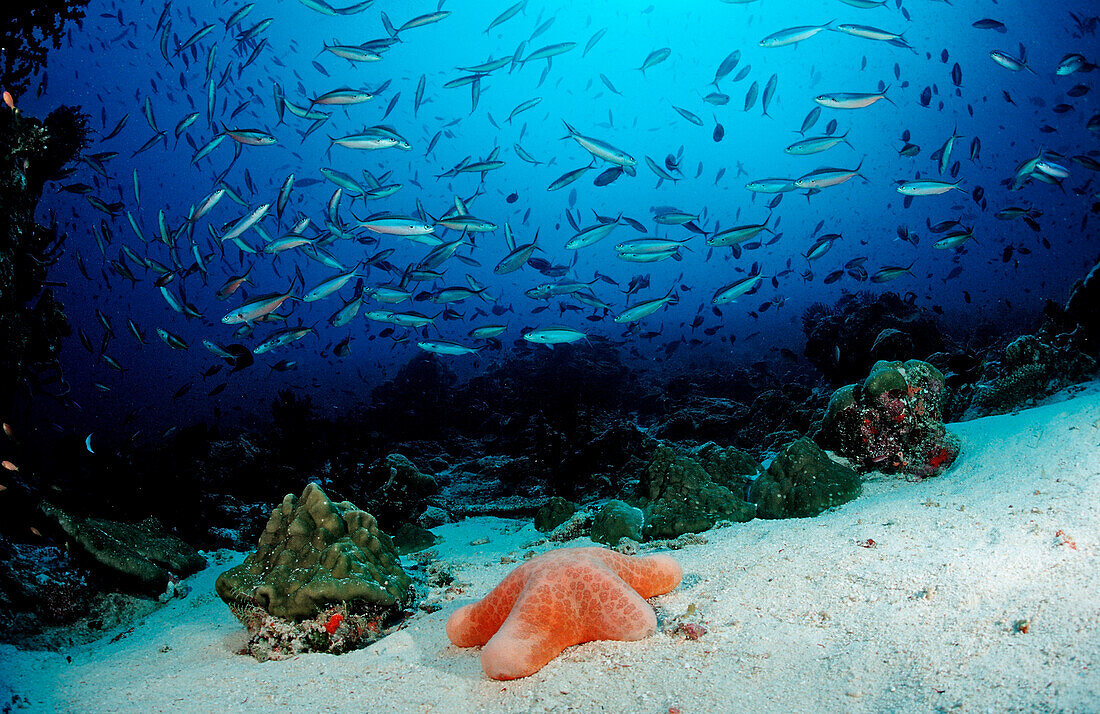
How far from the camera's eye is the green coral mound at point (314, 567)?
3318 millimetres

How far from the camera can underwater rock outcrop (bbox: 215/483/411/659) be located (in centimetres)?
322

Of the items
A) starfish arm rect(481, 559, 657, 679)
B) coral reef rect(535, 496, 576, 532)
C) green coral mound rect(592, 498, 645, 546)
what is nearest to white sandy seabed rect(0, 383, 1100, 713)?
starfish arm rect(481, 559, 657, 679)

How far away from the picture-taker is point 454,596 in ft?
13.3

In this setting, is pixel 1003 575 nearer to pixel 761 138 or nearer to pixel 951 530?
pixel 951 530

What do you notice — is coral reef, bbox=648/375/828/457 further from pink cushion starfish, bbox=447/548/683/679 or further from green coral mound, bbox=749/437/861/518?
pink cushion starfish, bbox=447/548/683/679

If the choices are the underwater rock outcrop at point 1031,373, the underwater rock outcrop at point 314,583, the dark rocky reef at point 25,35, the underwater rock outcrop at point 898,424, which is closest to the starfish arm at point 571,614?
the underwater rock outcrop at point 314,583

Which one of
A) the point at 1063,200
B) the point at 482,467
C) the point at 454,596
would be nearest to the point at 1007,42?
the point at 1063,200

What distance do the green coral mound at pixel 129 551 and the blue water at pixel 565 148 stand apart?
174 inches

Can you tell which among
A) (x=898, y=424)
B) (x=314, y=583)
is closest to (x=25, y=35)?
(x=314, y=583)

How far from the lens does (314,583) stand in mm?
3312

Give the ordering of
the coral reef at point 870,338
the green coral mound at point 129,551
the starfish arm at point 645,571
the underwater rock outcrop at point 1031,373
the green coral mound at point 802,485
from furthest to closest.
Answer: the coral reef at point 870,338
the underwater rock outcrop at point 1031,373
the green coral mound at point 802,485
the green coral mound at point 129,551
the starfish arm at point 645,571

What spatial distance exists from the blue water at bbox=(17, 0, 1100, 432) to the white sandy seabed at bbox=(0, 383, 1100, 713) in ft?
19.3

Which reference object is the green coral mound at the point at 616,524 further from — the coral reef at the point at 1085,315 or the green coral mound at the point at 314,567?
the coral reef at the point at 1085,315

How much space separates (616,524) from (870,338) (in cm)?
942
